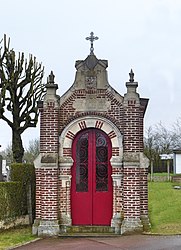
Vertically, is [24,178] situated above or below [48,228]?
above

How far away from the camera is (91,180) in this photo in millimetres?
14320

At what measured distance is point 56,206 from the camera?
46.1 feet

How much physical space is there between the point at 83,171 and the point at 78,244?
280cm

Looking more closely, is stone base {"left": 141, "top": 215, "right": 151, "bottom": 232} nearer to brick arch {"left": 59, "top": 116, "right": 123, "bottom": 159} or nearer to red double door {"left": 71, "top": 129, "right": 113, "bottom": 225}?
red double door {"left": 71, "top": 129, "right": 113, "bottom": 225}

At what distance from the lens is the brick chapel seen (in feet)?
45.9

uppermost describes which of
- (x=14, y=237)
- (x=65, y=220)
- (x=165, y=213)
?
(x=65, y=220)

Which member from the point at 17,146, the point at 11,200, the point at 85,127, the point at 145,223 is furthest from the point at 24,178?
the point at 17,146

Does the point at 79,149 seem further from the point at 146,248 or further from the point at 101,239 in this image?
the point at 146,248

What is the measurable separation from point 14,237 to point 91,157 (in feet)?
11.1

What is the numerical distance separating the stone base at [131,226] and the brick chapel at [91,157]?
61 millimetres

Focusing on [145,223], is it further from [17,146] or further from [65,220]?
[17,146]

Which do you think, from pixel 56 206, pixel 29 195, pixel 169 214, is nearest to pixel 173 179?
pixel 169 214

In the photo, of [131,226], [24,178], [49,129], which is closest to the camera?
[131,226]

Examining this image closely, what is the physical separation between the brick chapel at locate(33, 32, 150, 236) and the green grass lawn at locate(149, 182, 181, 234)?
1124 mm
